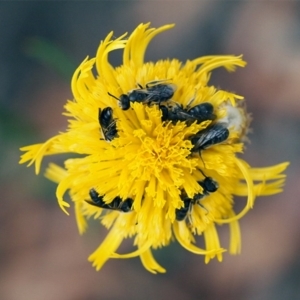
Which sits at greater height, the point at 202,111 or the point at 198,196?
the point at 202,111

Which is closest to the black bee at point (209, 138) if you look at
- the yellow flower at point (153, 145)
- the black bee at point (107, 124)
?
the yellow flower at point (153, 145)

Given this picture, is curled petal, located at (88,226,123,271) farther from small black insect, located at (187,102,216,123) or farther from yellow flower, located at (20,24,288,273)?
small black insect, located at (187,102,216,123)

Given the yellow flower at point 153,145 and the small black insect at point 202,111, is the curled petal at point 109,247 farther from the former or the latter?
the small black insect at point 202,111

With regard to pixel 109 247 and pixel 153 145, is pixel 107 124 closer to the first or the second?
pixel 153 145

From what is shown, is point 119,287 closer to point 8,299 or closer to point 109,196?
point 8,299

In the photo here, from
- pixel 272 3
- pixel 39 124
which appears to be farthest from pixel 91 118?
pixel 272 3

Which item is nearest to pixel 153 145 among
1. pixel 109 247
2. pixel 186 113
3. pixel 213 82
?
pixel 186 113
